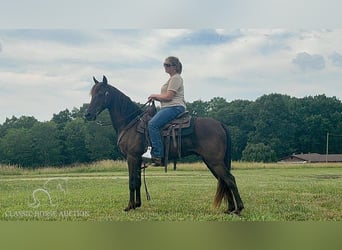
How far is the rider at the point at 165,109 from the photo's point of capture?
21.4ft

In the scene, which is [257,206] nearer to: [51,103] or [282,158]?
[282,158]

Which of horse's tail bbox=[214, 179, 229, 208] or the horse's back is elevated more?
the horse's back

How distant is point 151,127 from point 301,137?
2.22 m

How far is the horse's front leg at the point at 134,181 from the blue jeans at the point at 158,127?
33 cm

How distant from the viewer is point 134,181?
673cm

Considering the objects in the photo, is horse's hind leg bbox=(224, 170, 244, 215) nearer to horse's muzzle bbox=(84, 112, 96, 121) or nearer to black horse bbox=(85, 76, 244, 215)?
black horse bbox=(85, 76, 244, 215)

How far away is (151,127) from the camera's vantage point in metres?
6.53

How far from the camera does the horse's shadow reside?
679 cm

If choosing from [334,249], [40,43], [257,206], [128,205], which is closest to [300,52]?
[257,206]

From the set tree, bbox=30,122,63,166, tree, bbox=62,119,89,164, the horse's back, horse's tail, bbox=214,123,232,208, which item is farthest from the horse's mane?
horse's tail, bbox=214,123,232,208

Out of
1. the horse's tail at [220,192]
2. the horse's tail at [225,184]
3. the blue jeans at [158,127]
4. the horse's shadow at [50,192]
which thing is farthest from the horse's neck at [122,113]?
the horse's tail at [220,192]

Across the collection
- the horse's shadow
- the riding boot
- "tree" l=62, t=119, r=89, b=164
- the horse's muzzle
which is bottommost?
the horse's shadow

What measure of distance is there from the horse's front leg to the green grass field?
0.12m

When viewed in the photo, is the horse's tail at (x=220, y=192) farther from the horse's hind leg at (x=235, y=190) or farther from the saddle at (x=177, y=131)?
the saddle at (x=177, y=131)
